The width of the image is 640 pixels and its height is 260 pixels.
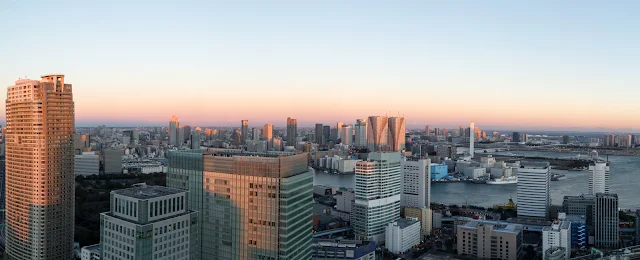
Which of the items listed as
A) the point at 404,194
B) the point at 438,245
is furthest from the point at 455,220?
the point at 404,194

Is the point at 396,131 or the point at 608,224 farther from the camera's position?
the point at 396,131

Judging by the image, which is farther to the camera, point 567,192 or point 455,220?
point 567,192

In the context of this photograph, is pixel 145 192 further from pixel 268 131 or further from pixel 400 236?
pixel 268 131

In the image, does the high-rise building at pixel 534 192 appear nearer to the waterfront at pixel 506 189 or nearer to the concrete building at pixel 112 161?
the waterfront at pixel 506 189

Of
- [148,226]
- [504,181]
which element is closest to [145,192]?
[148,226]

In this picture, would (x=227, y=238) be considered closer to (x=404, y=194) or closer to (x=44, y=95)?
(x=44, y=95)

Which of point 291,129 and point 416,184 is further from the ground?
point 291,129

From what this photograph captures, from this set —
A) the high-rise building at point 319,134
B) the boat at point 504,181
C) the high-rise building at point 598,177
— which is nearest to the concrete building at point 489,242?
the high-rise building at point 598,177
